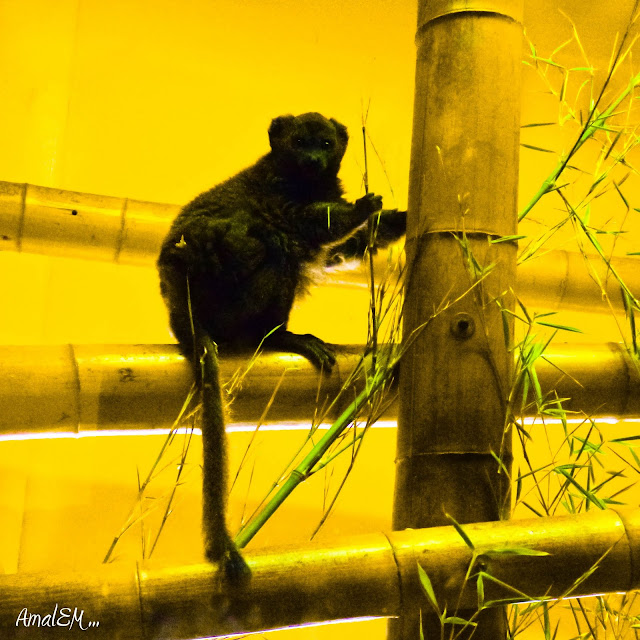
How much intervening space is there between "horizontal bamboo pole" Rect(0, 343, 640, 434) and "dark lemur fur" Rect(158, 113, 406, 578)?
0.08m

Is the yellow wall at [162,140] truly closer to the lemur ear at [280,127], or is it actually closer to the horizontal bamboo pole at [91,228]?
the horizontal bamboo pole at [91,228]

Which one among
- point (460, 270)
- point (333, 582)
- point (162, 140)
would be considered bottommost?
point (333, 582)

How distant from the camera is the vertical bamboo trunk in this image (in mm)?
1690

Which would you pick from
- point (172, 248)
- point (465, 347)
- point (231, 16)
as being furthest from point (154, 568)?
point (231, 16)

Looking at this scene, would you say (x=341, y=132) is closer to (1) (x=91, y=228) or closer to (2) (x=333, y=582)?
(1) (x=91, y=228)


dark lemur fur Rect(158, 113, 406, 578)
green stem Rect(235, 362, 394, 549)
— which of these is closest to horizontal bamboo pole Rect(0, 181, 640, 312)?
dark lemur fur Rect(158, 113, 406, 578)

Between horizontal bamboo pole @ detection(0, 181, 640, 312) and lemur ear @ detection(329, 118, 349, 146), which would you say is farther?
horizontal bamboo pole @ detection(0, 181, 640, 312)

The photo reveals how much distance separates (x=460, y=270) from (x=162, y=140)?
2.47m

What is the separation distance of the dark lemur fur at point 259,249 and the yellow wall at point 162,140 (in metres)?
1.12

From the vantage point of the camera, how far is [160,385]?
2027 millimetres

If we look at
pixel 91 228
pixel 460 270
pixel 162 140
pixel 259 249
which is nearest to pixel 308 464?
pixel 460 270

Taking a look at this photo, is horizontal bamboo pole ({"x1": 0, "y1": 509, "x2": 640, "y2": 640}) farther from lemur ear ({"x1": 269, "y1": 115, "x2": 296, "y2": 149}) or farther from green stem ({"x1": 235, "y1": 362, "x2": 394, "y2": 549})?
lemur ear ({"x1": 269, "y1": 115, "x2": 296, "y2": 149})

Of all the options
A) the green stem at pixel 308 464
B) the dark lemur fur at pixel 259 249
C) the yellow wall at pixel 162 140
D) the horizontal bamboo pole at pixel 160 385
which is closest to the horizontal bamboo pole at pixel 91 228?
the dark lemur fur at pixel 259 249

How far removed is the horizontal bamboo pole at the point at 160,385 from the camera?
1.98m
